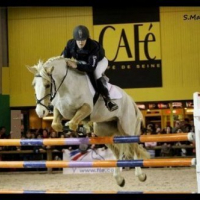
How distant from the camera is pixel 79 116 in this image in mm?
3785

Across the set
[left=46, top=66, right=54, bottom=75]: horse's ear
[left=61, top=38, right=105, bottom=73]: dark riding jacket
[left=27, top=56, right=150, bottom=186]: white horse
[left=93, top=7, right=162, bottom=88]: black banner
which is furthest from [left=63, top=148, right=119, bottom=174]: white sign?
[left=46, top=66, right=54, bottom=75]: horse's ear

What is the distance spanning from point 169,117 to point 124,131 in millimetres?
8609

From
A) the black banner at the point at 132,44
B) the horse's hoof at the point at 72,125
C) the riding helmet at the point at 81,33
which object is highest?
the black banner at the point at 132,44

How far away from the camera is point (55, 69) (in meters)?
3.79

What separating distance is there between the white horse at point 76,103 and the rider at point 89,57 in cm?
10

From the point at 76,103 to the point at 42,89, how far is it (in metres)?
0.43

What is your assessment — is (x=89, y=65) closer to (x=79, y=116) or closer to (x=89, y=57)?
(x=89, y=57)

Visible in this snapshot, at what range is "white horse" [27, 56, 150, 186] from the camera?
3602mm

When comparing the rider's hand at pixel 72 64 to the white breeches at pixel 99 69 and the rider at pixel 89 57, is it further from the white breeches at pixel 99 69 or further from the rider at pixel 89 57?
the white breeches at pixel 99 69

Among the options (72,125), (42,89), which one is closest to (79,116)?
(72,125)

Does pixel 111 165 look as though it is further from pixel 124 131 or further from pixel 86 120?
pixel 124 131

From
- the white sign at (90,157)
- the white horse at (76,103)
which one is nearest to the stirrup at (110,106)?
the white horse at (76,103)

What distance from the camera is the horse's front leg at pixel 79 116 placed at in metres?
3.71
